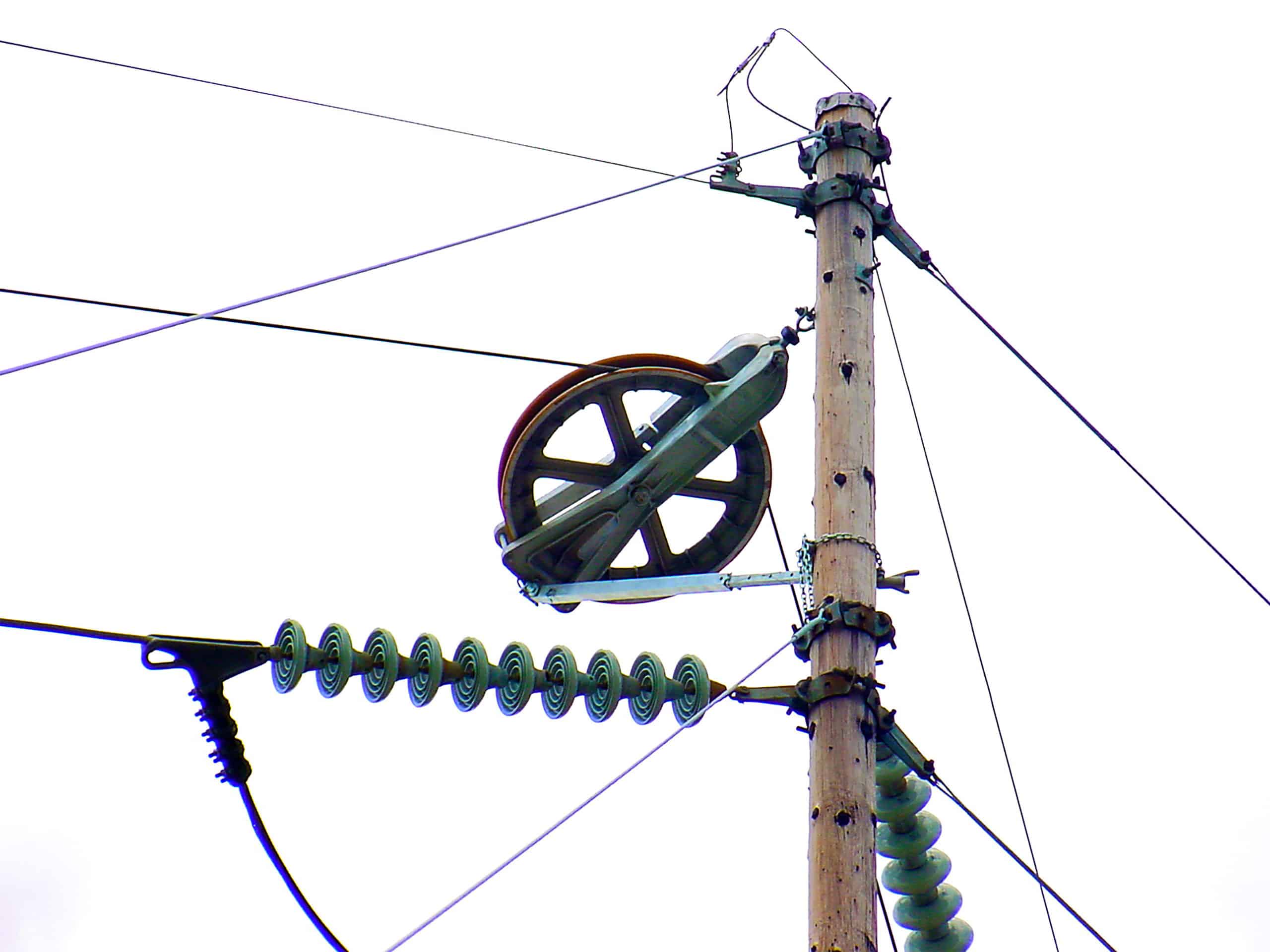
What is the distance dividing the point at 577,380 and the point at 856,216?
1.79 meters

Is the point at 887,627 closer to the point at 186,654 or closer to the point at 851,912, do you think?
the point at 851,912

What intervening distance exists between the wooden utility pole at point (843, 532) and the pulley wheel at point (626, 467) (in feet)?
3.74

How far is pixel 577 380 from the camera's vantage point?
10.3m

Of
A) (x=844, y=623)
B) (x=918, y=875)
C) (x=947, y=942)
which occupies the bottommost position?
(x=947, y=942)

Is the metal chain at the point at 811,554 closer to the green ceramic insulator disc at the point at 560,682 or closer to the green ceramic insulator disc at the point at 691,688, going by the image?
the green ceramic insulator disc at the point at 691,688

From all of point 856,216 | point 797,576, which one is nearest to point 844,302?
point 856,216

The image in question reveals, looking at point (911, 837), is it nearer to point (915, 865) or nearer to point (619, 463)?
point (915, 865)

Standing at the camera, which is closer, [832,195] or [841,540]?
[841,540]

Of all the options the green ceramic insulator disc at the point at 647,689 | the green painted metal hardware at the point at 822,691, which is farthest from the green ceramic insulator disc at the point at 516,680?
the green painted metal hardware at the point at 822,691

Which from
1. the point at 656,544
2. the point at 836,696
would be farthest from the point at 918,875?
the point at 656,544

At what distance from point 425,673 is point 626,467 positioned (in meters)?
1.81

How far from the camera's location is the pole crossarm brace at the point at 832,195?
9945 millimetres

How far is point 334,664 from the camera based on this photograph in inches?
373

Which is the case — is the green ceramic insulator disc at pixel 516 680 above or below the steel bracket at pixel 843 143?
below
